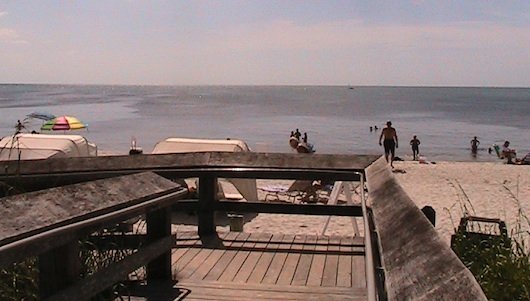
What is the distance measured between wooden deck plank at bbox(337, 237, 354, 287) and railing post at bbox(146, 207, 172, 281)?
4.02 ft

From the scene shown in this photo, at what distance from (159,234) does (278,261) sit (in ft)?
3.89

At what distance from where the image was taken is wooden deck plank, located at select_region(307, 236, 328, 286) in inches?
165

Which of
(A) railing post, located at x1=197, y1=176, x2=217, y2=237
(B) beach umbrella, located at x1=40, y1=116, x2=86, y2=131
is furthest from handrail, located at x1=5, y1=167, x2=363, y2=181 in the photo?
(B) beach umbrella, located at x1=40, y1=116, x2=86, y2=131

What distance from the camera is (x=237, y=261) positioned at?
4.71 metres

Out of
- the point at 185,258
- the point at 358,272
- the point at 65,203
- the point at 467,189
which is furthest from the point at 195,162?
the point at 467,189

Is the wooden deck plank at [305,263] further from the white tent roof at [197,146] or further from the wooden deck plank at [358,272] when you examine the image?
the white tent roof at [197,146]

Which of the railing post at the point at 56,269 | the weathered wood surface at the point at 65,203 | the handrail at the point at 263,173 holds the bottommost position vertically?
the railing post at the point at 56,269

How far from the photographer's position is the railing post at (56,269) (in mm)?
2545

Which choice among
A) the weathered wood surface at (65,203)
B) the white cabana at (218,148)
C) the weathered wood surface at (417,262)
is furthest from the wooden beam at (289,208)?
the white cabana at (218,148)

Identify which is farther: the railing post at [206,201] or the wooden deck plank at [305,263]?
the railing post at [206,201]

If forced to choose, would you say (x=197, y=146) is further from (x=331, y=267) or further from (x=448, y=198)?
(x=331, y=267)

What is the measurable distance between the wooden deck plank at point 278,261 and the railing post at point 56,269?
1.84m

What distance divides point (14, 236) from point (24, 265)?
2.87 ft

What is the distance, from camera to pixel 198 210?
534 cm
